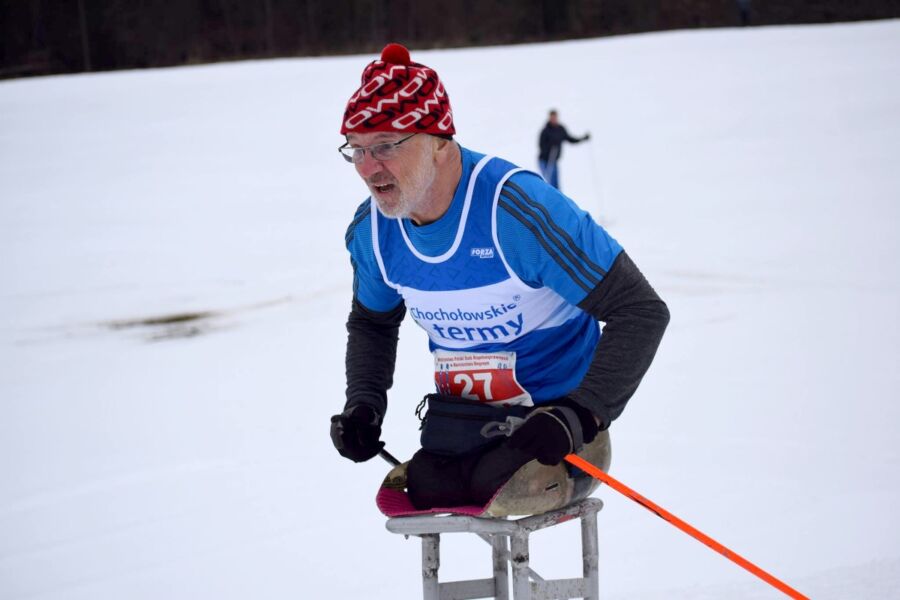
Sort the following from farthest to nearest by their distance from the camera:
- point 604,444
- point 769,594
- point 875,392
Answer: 1. point 875,392
2. point 769,594
3. point 604,444

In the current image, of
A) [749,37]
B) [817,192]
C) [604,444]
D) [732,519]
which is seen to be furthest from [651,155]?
[604,444]

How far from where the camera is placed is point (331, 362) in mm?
7215

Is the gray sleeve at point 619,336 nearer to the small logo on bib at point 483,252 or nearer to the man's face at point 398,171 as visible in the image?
the small logo on bib at point 483,252

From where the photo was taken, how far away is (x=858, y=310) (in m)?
7.66

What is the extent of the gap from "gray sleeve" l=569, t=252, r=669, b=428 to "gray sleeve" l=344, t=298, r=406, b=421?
68cm

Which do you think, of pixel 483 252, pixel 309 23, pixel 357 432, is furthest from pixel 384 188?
pixel 309 23

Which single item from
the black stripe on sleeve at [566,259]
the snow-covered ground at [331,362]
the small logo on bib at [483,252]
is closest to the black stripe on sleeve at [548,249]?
the black stripe on sleeve at [566,259]

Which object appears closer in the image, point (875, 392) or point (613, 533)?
point (613, 533)

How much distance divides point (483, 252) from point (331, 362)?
4.91 meters

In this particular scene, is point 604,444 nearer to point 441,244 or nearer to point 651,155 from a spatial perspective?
point 441,244

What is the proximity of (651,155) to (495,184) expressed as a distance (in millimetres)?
15583

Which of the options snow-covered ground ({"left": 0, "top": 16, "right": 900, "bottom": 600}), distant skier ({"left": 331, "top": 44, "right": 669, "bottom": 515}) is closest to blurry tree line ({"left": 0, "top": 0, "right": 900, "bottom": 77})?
snow-covered ground ({"left": 0, "top": 16, "right": 900, "bottom": 600})

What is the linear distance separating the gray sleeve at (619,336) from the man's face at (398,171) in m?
0.48

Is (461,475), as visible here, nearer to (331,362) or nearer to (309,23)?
(331,362)
